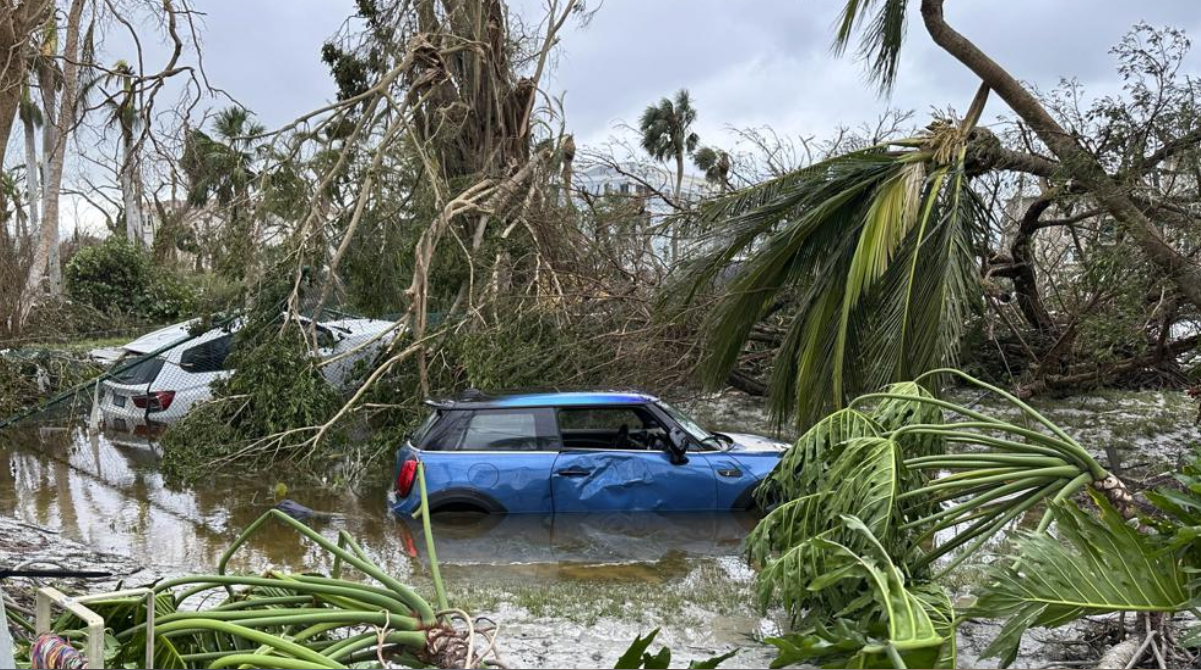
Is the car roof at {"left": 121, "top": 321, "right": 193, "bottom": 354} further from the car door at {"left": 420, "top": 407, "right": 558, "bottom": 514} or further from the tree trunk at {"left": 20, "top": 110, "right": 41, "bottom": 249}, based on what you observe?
the tree trunk at {"left": 20, "top": 110, "right": 41, "bottom": 249}

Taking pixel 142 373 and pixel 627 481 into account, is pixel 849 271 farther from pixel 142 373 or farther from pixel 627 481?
pixel 142 373

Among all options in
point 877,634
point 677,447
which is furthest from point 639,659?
point 677,447

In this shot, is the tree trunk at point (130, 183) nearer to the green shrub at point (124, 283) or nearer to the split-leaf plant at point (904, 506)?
the green shrub at point (124, 283)

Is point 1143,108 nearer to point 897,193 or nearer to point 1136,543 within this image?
point 897,193

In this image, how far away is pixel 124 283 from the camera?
86.2ft

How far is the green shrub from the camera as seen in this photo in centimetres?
2564

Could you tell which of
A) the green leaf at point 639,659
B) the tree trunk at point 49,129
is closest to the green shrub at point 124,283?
the tree trunk at point 49,129

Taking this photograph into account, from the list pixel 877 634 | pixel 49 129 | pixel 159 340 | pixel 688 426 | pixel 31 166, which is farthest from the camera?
pixel 31 166

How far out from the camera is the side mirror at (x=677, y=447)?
8.63 metres

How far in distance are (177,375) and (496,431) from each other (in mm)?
6528

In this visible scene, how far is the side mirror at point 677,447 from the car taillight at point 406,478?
228cm

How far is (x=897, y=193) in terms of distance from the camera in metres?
8.03

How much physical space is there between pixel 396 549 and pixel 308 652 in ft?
20.0

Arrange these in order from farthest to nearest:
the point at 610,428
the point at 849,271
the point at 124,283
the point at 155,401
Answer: the point at 124,283 < the point at 155,401 < the point at 610,428 < the point at 849,271
